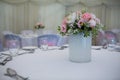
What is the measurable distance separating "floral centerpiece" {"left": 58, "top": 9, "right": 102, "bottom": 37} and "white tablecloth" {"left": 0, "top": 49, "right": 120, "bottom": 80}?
302 millimetres

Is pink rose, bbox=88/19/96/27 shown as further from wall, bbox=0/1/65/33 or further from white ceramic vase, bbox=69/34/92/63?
wall, bbox=0/1/65/33

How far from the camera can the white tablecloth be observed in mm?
1701

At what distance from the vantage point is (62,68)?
193 cm

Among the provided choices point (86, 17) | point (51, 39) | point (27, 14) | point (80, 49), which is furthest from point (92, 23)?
point (27, 14)

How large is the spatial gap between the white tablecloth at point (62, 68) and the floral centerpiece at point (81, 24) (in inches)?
11.9

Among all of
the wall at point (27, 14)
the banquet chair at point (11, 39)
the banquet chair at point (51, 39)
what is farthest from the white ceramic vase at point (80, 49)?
the wall at point (27, 14)

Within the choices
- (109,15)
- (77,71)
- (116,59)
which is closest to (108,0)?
(109,15)

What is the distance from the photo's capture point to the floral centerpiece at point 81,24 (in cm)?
209

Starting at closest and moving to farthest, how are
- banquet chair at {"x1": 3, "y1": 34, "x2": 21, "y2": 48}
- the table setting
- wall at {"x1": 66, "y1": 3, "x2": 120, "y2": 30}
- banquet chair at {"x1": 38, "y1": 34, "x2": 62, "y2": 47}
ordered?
the table setting, banquet chair at {"x1": 3, "y1": 34, "x2": 21, "y2": 48}, banquet chair at {"x1": 38, "y1": 34, "x2": 62, "y2": 47}, wall at {"x1": 66, "y1": 3, "x2": 120, "y2": 30}

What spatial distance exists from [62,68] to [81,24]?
0.46 metres

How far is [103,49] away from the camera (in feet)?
9.75

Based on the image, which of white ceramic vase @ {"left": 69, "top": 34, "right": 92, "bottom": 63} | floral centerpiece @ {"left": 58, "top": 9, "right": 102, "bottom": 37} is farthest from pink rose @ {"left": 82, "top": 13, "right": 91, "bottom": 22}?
white ceramic vase @ {"left": 69, "top": 34, "right": 92, "bottom": 63}

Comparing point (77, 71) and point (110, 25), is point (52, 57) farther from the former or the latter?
point (110, 25)

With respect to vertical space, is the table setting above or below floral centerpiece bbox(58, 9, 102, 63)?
below
